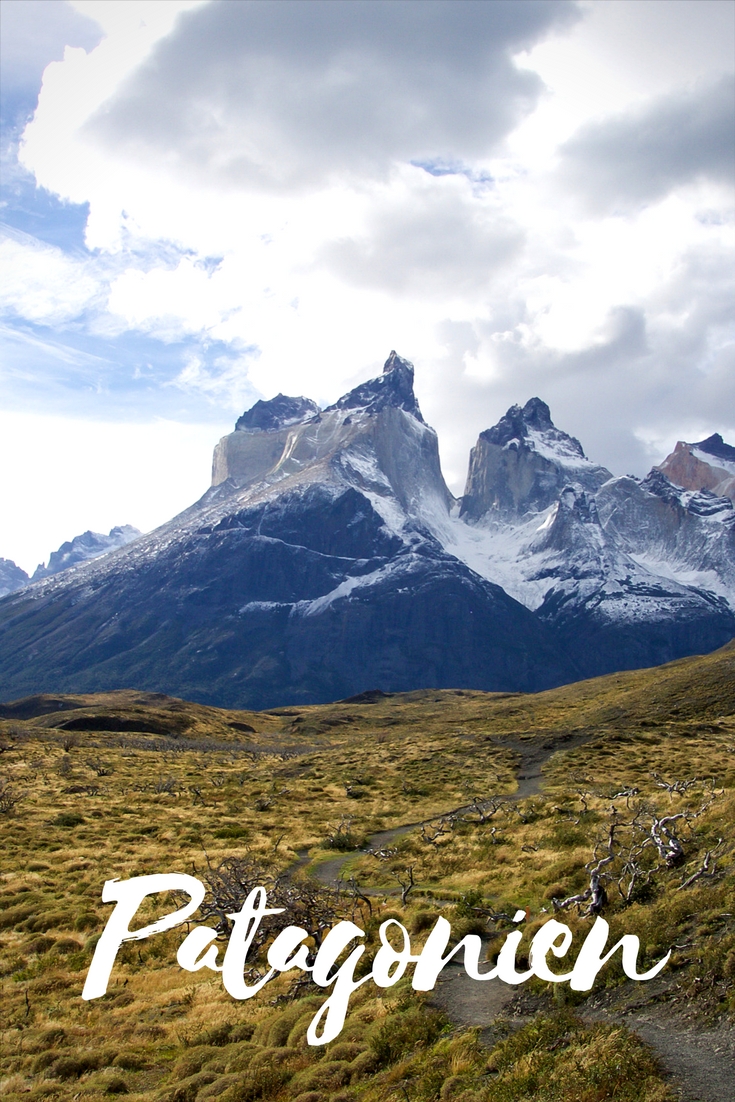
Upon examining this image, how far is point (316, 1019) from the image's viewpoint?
49.4ft

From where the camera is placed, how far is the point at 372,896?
26.5m

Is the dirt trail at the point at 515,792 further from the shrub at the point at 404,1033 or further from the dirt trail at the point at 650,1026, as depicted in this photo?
the shrub at the point at 404,1033

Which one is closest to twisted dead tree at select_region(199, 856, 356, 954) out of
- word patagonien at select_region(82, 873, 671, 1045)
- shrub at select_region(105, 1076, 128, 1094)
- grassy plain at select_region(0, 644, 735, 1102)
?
grassy plain at select_region(0, 644, 735, 1102)

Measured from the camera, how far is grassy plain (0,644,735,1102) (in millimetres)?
12781

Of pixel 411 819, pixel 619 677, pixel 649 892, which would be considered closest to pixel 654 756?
pixel 411 819

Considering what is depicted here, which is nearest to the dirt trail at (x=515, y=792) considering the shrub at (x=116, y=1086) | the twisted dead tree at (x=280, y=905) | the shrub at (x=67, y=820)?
the twisted dead tree at (x=280, y=905)

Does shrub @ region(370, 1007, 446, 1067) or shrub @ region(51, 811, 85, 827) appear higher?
shrub @ region(370, 1007, 446, 1067)

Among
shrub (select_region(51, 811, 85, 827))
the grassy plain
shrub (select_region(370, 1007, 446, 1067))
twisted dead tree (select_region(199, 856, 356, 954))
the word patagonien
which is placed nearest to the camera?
the grassy plain

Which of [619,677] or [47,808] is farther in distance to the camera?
[619,677]

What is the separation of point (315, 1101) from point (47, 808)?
128 feet

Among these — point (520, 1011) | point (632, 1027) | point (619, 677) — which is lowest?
point (619, 677)

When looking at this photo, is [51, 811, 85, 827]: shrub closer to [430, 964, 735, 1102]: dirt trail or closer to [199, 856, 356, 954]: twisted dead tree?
[199, 856, 356, 954]: twisted dead tree

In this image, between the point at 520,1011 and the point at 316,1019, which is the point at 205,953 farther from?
→ the point at 520,1011

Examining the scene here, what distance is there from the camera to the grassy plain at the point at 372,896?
12781 millimetres
